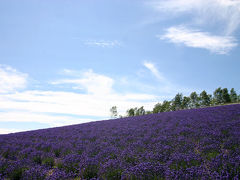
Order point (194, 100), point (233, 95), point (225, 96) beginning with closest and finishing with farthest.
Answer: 1. point (225, 96)
2. point (194, 100)
3. point (233, 95)

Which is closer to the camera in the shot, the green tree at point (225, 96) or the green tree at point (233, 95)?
the green tree at point (225, 96)

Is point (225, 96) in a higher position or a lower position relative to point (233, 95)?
lower

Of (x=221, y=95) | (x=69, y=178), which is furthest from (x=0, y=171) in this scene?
(x=221, y=95)

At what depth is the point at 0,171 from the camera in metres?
4.11

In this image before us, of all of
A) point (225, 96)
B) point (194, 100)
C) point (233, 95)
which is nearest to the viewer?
point (225, 96)

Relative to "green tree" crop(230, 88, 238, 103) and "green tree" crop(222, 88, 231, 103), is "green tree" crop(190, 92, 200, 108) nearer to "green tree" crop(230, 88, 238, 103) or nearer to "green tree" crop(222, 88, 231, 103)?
"green tree" crop(222, 88, 231, 103)

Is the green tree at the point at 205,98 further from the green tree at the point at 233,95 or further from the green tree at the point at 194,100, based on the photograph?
the green tree at the point at 233,95

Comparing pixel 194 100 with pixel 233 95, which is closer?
pixel 194 100

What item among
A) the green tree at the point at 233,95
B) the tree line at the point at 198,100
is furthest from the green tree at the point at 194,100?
the green tree at the point at 233,95

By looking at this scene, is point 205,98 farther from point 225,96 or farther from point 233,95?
point 233,95

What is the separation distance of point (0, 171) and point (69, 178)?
2056mm

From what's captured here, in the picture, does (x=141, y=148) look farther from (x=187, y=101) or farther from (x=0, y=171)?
(x=187, y=101)

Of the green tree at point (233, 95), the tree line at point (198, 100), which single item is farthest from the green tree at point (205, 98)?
the green tree at point (233, 95)

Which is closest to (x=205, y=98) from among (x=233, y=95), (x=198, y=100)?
(x=198, y=100)
